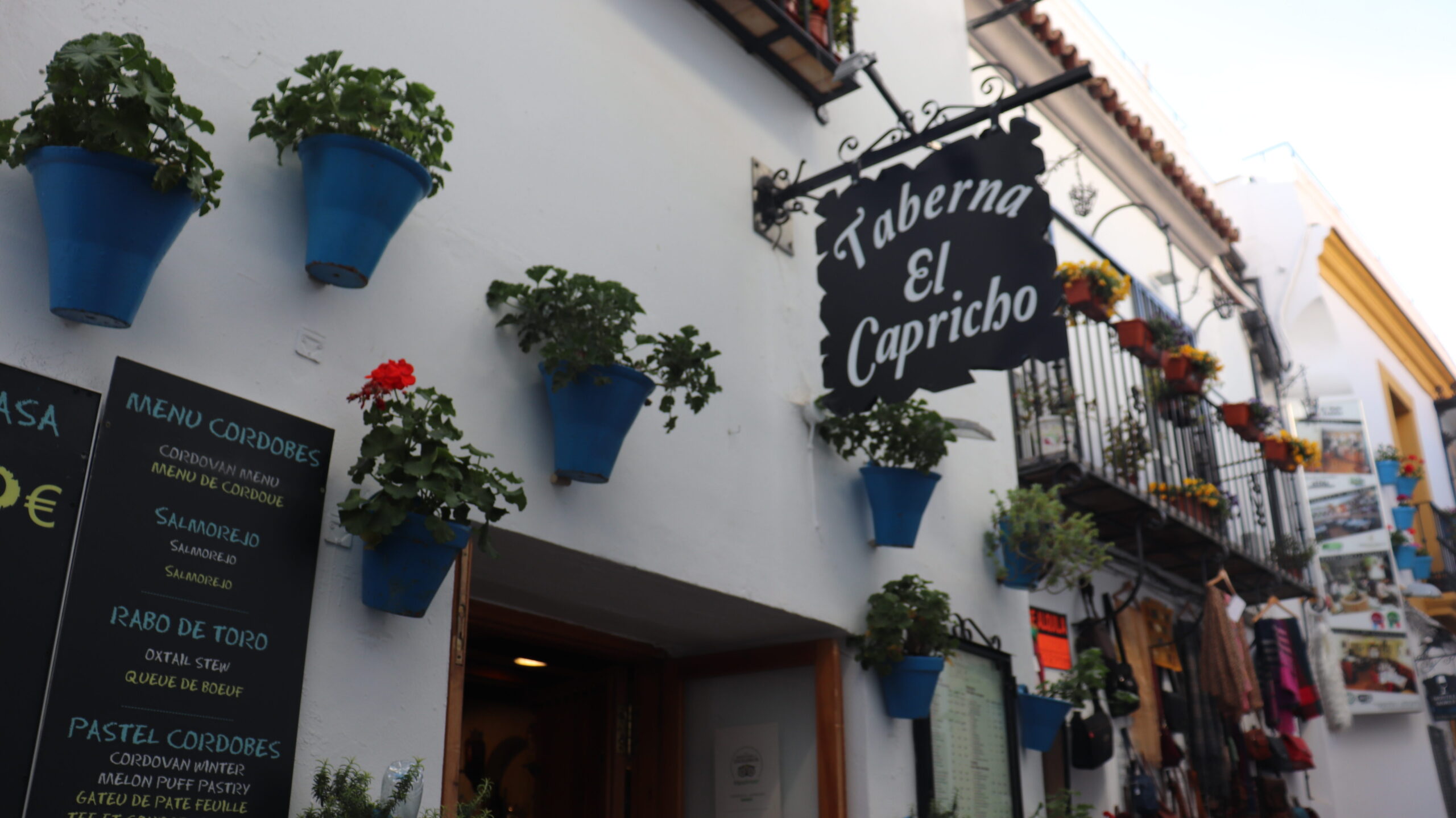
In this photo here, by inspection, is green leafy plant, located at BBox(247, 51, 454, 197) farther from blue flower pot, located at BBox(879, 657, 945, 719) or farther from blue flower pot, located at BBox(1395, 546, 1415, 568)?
blue flower pot, located at BBox(1395, 546, 1415, 568)

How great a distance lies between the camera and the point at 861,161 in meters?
5.14

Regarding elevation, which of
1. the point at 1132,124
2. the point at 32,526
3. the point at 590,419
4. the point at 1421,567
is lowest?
the point at 32,526

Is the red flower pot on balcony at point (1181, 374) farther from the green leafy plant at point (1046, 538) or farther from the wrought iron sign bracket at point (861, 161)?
the wrought iron sign bracket at point (861, 161)

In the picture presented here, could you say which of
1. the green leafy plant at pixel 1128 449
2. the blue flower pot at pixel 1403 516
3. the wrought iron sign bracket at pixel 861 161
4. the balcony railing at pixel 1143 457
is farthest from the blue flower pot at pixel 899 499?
the blue flower pot at pixel 1403 516

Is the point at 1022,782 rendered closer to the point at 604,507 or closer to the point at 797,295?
the point at 797,295

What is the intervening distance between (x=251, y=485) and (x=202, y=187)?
0.76 metres

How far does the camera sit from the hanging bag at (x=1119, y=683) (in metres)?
7.24

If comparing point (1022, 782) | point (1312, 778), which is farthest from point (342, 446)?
point (1312, 778)

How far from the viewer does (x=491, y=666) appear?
570 cm

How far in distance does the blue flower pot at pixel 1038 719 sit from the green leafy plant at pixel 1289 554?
5.21m

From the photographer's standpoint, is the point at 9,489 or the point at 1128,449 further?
the point at 1128,449

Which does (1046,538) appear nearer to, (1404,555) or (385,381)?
(385,381)

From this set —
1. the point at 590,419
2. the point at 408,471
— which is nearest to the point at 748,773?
the point at 590,419

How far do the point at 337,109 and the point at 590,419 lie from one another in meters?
1.24
